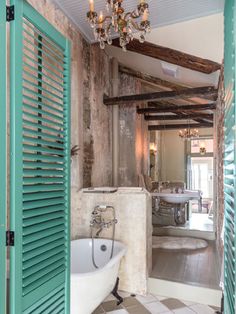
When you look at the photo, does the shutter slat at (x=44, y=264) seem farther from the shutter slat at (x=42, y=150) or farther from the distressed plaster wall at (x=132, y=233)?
the distressed plaster wall at (x=132, y=233)

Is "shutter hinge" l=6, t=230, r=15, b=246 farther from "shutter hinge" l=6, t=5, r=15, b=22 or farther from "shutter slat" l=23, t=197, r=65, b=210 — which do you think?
"shutter hinge" l=6, t=5, r=15, b=22

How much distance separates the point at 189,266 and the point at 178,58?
2.75 metres

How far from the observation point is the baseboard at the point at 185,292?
264 cm

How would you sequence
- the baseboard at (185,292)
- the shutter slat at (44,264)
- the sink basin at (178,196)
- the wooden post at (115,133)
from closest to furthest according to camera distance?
the shutter slat at (44,264) → the baseboard at (185,292) → the wooden post at (115,133) → the sink basin at (178,196)

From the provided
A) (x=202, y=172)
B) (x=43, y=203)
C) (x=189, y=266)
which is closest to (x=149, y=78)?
(x=202, y=172)

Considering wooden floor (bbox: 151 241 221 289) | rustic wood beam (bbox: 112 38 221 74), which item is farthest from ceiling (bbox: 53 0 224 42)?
wooden floor (bbox: 151 241 221 289)

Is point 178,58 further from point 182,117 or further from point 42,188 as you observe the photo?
point 42,188

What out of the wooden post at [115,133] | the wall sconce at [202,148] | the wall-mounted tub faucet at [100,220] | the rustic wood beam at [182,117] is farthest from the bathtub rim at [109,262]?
the wall sconce at [202,148]

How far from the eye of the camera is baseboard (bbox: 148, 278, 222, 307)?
2641mm

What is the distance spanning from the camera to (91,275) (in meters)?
2.17

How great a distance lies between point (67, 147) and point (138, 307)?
1944 mm

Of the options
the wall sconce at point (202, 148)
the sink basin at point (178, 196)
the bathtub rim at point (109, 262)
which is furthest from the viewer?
the wall sconce at point (202, 148)

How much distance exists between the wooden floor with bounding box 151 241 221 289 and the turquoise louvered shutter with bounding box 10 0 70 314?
1.68m

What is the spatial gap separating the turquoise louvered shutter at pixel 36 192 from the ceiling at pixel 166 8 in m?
1.11
